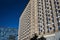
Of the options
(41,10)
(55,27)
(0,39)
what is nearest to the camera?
(55,27)

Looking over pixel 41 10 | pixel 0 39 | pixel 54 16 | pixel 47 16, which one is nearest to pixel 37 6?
pixel 41 10

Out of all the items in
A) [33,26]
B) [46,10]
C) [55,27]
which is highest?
[46,10]

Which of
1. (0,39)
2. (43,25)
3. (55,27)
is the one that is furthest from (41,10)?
(0,39)

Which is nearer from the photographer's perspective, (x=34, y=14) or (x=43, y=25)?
(x=43, y=25)

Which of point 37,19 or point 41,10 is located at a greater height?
point 41,10

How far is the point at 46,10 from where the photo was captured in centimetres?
8269

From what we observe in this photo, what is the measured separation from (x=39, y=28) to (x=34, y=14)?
10569 millimetres

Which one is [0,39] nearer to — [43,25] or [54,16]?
[43,25]

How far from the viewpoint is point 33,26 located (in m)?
86.6

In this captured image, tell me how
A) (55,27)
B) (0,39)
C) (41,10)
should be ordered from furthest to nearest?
(41,10) < (0,39) < (55,27)

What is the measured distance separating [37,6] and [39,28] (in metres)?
13.7

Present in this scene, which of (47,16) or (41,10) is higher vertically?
(41,10)

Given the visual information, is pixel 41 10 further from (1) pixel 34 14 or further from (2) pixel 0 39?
(2) pixel 0 39

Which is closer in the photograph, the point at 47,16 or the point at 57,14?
the point at 57,14
